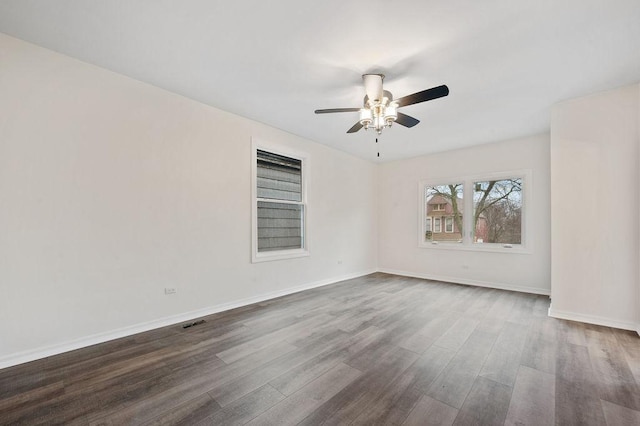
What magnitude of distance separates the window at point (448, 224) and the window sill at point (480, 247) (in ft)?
0.93

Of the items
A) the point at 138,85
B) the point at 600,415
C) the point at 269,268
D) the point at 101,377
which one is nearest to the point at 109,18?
the point at 138,85

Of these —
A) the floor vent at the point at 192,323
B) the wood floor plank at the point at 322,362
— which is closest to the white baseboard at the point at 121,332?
the floor vent at the point at 192,323

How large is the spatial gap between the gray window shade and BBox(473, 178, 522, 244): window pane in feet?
11.8

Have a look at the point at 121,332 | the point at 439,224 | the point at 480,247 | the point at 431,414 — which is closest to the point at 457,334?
the point at 431,414

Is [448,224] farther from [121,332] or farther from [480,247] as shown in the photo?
[121,332]

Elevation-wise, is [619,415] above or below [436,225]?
below

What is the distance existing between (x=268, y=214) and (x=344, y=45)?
2.85 meters

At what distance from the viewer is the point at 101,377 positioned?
2.16 m

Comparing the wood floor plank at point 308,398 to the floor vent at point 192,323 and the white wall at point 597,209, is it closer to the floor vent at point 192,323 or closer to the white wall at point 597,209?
the floor vent at point 192,323

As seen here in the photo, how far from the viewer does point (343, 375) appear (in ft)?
7.22

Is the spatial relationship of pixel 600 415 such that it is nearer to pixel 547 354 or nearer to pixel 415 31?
pixel 547 354

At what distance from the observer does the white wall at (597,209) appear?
318 cm

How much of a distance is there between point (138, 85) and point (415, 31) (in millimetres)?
2957

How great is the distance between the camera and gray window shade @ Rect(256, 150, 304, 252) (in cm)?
446
